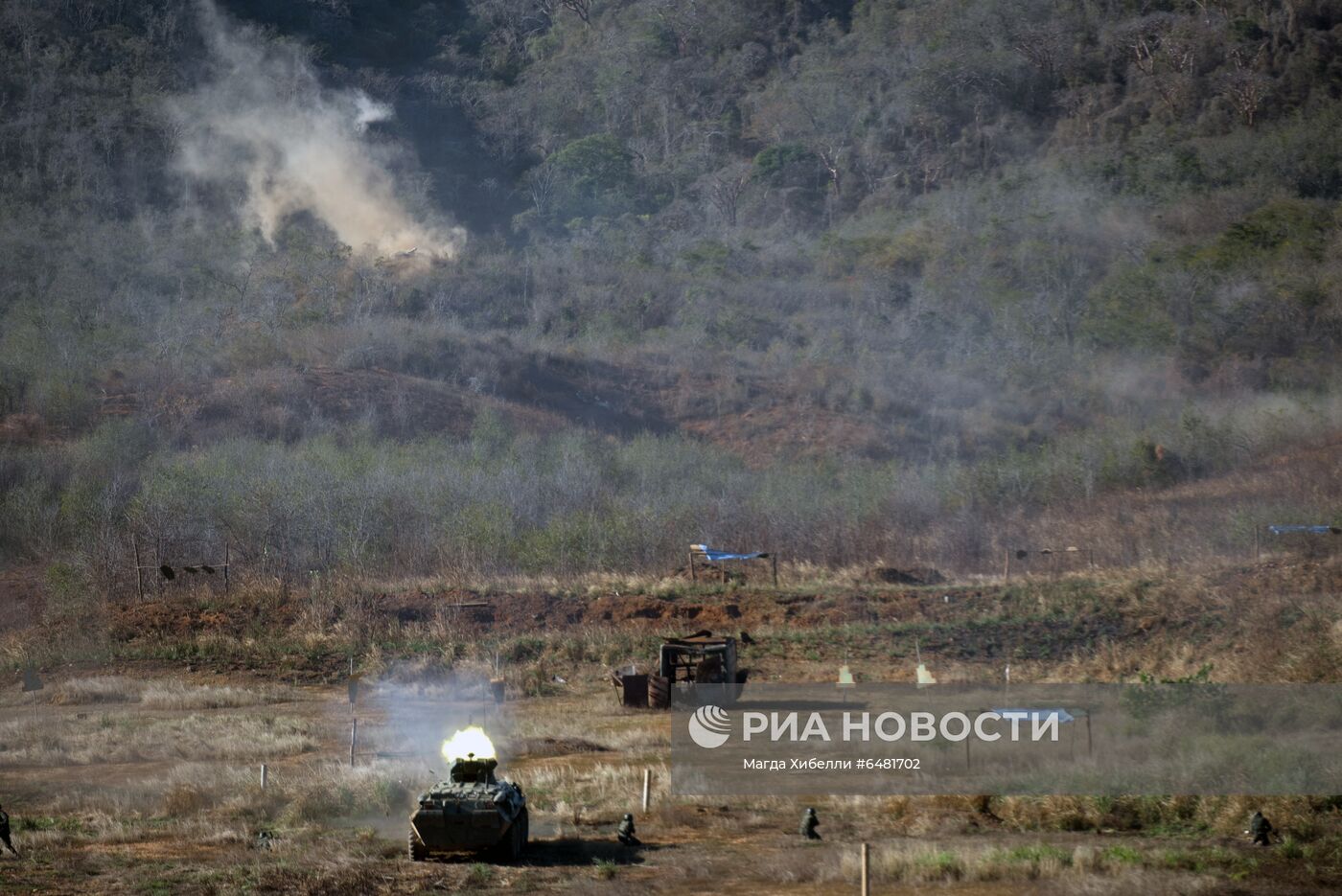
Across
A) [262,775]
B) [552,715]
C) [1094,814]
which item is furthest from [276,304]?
[1094,814]

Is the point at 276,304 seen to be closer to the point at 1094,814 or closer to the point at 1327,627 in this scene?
the point at 1327,627

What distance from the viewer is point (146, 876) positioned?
59.4 ft

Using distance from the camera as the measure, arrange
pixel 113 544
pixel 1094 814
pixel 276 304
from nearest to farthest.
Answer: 1. pixel 1094 814
2. pixel 113 544
3. pixel 276 304

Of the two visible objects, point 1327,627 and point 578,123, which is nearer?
point 1327,627

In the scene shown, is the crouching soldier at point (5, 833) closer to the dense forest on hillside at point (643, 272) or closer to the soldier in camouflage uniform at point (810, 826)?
the soldier in camouflage uniform at point (810, 826)

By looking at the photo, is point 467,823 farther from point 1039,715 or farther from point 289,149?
point 289,149

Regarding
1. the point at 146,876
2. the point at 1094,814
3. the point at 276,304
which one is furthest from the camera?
the point at 276,304

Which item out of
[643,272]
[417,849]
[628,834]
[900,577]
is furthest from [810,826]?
[643,272]

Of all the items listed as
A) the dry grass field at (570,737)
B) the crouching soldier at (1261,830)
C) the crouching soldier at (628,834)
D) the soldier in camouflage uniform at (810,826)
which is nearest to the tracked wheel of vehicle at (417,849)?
the dry grass field at (570,737)

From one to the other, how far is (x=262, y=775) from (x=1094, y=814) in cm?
1226

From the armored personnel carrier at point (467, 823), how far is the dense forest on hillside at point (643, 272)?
29.4 m

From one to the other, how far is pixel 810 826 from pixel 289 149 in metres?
101

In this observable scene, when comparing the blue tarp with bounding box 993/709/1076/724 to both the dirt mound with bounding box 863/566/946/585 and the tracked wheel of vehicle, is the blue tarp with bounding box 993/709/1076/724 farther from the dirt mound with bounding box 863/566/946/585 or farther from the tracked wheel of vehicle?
the dirt mound with bounding box 863/566/946/585

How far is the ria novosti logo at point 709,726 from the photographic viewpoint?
28511 mm
